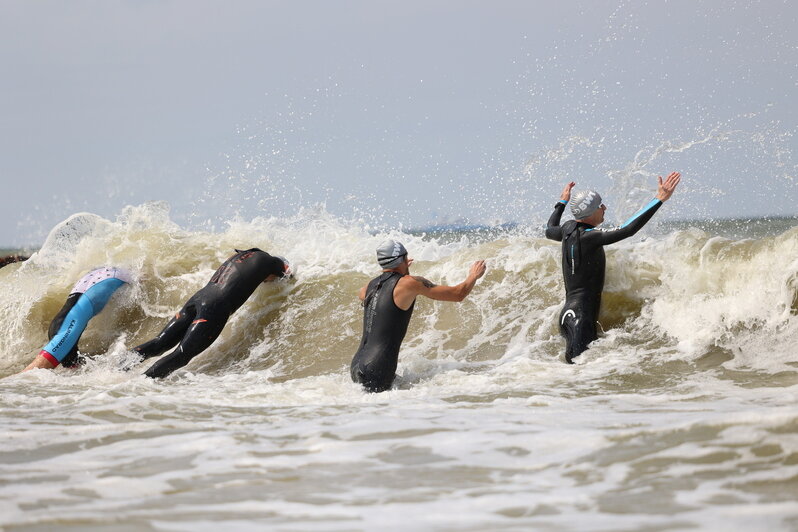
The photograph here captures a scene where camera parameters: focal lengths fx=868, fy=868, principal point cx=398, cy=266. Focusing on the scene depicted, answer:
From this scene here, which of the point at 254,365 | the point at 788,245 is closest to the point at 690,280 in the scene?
the point at 788,245

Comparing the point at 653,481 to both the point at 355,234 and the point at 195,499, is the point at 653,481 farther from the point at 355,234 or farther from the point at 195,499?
the point at 355,234

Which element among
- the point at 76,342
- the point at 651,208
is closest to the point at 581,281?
the point at 651,208

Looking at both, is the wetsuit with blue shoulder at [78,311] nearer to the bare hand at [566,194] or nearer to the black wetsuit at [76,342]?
the black wetsuit at [76,342]

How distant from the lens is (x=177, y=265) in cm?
1165

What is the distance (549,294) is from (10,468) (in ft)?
19.6

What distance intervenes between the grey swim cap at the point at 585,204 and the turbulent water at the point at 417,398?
122 centimetres

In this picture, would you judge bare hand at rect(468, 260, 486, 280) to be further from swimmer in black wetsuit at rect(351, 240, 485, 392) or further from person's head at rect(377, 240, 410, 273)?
person's head at rect(377, 240, 410, 273)

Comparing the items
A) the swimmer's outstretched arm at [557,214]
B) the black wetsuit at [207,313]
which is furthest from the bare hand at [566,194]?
the black wetsuit at [207,313]

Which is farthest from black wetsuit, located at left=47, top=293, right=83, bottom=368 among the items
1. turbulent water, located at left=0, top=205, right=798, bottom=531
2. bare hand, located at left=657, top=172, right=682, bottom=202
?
bare hand, located at left=657, top=172, right=682, bottom=202

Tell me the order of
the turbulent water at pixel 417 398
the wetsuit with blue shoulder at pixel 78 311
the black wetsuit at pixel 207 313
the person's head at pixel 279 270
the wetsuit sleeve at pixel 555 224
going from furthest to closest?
the person's head at pixel 279 270, the wetsuit with blue shoulder at pixel 78 311, the black wetsuit at pixel 207 313, the wetsuit sleeve at pixel 555 224, the turbulent water at pixel 417 398

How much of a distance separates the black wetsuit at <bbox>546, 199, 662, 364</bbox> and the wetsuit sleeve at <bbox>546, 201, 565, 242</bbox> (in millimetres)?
189

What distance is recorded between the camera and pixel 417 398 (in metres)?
6.50

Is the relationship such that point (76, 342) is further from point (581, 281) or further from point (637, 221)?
point (637, 221)

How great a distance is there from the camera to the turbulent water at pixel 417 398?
3867 millimetres
